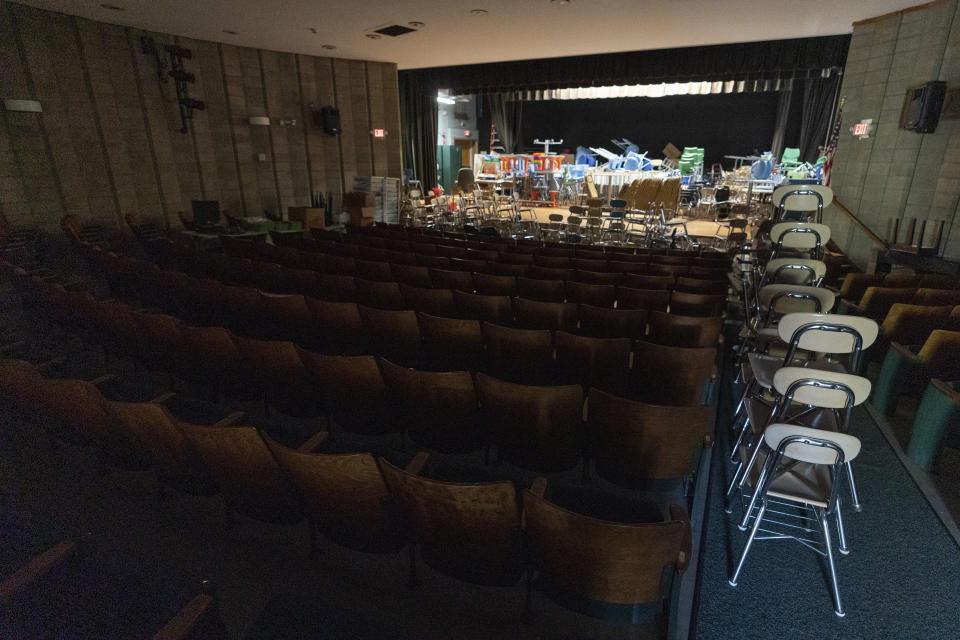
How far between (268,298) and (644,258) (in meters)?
4.54

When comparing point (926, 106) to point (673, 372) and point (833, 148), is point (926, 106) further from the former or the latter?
point (673, 372)

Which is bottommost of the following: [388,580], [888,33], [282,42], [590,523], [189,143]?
[388,580]

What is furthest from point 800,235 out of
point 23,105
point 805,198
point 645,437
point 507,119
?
point 507,119

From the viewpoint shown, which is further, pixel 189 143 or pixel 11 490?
pixel 189 143

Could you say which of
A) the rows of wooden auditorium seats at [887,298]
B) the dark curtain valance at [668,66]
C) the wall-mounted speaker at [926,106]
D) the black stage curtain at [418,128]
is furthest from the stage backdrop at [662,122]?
the rows of wooden auditorium seats at [887,298]

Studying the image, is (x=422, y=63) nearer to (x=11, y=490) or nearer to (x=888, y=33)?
(x=888, y=33)

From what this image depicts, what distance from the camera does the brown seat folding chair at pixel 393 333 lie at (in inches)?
139

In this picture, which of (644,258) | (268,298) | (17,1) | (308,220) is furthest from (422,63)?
(268,298)

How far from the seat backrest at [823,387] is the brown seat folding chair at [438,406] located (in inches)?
61.5

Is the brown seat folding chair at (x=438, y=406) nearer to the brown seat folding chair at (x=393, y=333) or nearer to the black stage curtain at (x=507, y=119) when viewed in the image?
the brown seat folding chair at (x=393, y=333)

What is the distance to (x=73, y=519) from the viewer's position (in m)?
2.40

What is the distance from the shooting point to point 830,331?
2600 mm

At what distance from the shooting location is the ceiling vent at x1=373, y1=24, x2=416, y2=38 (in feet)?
27.6

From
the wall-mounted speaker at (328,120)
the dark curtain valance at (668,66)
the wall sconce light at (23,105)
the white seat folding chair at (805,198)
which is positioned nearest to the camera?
the white seat folding chair at (805,198)
